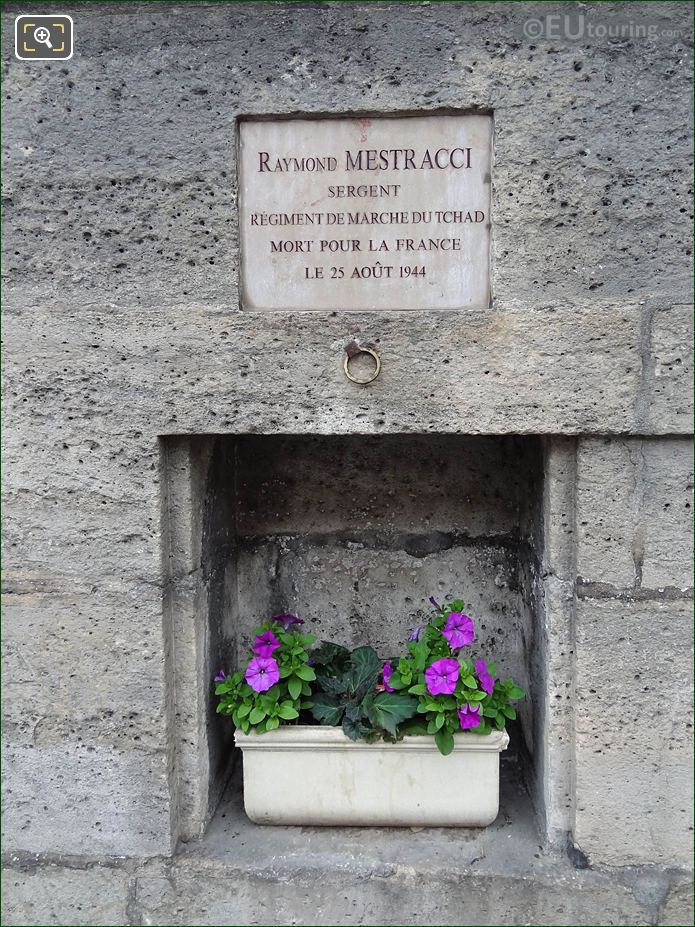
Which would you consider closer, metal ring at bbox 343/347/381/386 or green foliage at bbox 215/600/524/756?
metal ring at bbox 343/347/381/386

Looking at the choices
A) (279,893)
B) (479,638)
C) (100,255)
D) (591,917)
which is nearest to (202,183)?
(100,255)

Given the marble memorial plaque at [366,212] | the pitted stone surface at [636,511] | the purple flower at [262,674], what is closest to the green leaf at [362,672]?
the purple flower at [262,674]

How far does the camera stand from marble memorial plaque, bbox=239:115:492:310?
180 cm

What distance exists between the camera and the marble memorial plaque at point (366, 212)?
1802 mm

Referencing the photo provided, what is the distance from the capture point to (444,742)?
6.31 ft

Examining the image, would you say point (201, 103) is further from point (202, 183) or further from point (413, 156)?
point (413, 156)

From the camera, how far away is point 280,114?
5.85ft

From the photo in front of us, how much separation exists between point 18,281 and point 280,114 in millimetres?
781

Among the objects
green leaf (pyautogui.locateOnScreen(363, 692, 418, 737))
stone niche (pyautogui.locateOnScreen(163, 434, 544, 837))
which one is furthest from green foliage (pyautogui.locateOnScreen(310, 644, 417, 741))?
stone niche (pyautogui.locateOnScreen(163, 434, 544, 837))

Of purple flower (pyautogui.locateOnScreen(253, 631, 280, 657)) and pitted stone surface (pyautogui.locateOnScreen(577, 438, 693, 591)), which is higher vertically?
pitted stone surface (pyautogui.locateOnScreen(577, 438, 693, 591))

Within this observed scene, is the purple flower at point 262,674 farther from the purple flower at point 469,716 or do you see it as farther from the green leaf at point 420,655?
the purple flower at point 469,716
